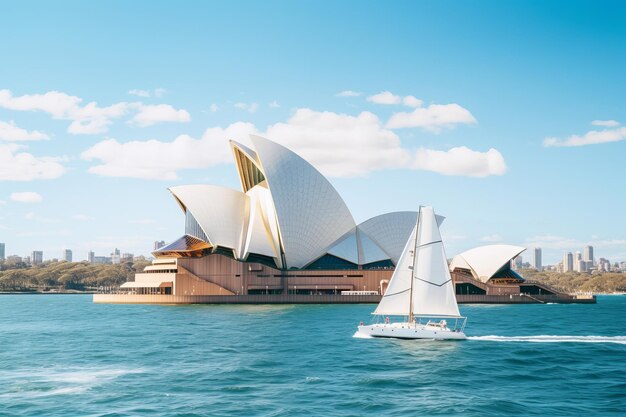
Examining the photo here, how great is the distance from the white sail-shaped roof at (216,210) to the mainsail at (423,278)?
54.0m

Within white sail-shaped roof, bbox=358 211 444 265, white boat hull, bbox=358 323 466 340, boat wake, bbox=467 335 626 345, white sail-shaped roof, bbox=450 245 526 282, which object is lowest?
boat wake, bbox=467 335 626 345

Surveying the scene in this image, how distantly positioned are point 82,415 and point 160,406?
2857 mm

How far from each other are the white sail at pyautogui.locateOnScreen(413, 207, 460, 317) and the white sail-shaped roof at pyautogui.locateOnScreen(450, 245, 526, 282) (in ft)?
212

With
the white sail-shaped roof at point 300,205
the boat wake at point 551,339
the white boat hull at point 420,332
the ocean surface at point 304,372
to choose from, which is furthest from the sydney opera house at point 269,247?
the boat wake at point 551,339

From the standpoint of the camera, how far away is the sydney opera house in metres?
101

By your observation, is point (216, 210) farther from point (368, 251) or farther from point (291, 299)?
point (368, 251)

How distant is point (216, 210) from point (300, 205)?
11501 mm

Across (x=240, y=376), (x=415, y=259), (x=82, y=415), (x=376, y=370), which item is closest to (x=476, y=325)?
(x=415, y=259)

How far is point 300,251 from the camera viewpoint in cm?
10662

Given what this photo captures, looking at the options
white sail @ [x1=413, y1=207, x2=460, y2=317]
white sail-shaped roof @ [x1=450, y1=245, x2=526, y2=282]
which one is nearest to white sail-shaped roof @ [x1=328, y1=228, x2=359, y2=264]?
white sail-shaped roof @ [x1=450, y1=245, x2=526, y2=282]

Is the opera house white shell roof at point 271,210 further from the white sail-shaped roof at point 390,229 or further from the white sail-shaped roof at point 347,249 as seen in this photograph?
the white sail-shaped roof at point 390,229

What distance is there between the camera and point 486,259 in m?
114

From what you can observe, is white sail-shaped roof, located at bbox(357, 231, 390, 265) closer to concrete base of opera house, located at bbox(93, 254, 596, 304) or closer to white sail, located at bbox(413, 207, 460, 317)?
concrete base of opera house, located at bbox(93, 254, 596, 304)

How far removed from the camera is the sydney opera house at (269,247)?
100750 millimetres
